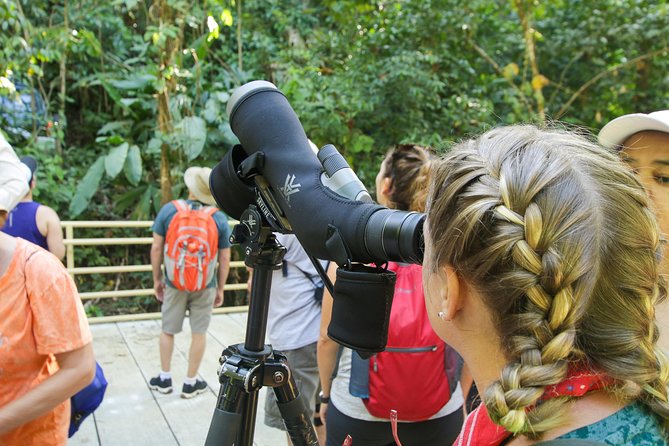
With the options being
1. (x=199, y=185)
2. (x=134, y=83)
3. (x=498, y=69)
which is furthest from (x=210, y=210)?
(x=498, y=69)

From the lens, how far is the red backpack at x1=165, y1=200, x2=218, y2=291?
381cm

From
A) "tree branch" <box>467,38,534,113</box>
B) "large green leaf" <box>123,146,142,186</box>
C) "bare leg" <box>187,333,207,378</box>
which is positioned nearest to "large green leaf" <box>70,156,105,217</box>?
"large green leaf" <box>123,146,142,186</box>

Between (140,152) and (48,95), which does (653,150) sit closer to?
(140,152)

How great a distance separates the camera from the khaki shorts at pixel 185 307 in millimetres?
3982

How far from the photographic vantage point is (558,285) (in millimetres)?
713

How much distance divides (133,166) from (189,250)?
368 centimetres

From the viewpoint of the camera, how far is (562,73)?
788cm

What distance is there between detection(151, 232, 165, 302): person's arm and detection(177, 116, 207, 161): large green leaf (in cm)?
272

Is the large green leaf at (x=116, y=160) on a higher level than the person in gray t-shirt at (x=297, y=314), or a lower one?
lower

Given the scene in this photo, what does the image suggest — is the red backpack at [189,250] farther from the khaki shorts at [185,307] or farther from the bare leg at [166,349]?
the bare leg at [166,349]

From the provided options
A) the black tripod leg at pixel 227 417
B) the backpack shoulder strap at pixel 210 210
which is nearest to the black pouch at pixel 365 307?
the black tripod leg at pixel 227 417

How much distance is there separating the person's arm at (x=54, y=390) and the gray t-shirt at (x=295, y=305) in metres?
1.23

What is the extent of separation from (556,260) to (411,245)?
0.76ft

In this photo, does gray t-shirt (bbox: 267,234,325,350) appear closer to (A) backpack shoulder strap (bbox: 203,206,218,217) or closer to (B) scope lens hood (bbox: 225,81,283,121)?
(A) backpack shoulder strap (bbox: 203,206,218,217)
